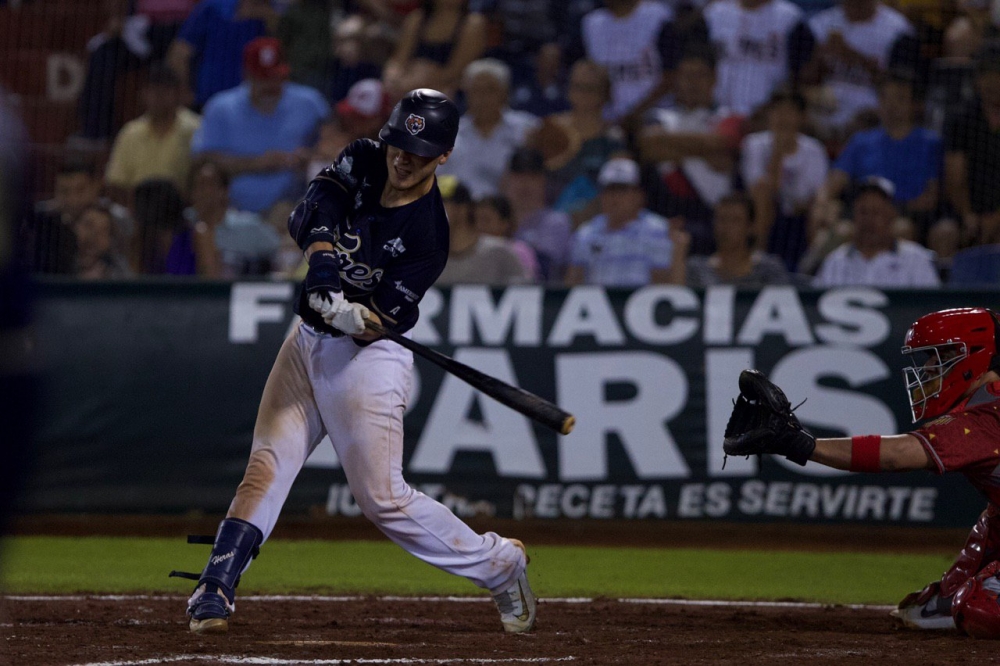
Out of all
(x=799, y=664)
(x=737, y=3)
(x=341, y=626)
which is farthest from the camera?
(x=737, y=3)

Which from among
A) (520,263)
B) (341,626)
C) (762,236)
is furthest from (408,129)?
(762,236)

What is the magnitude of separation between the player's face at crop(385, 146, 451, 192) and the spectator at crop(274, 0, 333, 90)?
729cm

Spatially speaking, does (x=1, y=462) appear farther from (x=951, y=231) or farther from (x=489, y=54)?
(x=489, y=54)

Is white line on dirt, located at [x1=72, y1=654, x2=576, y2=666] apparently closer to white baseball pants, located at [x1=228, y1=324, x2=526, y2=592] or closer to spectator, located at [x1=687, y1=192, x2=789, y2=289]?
white baseball pants, located at [x1=228, y1=324, x2=526, y2=592]

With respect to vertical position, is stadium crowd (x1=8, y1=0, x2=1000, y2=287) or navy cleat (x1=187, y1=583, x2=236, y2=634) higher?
stadium crowd (x1=8, y1=0, x2=1000, y2=287)

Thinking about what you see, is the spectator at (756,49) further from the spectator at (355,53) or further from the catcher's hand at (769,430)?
the catcher's hand at (769,430)

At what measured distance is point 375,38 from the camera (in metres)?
13.1

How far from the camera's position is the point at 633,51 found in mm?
12586

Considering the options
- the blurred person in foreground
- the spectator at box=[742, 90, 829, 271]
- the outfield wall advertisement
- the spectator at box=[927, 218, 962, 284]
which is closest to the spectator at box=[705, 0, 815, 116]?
the spectator at box=[742, 90, 829, 271]

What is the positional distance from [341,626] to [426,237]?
187 centimetres

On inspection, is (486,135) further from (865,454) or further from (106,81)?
(865,454)

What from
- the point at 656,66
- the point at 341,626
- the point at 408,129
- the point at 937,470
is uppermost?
the point at 656,66

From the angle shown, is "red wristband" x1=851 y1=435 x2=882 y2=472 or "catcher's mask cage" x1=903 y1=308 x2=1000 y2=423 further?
"catcher's mask cage" x1=903 y1=308 x2=1000 y2=423

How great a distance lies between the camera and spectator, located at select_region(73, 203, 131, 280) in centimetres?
1136
